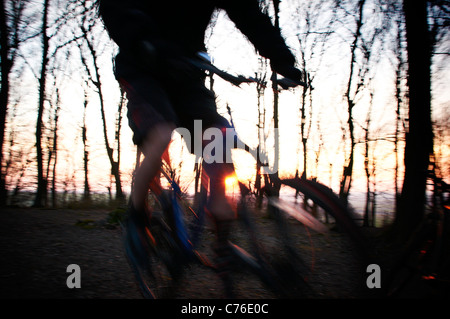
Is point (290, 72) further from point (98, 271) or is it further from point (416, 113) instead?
point (416, 113)

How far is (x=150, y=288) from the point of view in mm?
2205

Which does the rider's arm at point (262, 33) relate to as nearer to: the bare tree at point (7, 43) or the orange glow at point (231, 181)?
the orange glow at point (231, 181)

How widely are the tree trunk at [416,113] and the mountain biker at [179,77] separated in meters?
5.54

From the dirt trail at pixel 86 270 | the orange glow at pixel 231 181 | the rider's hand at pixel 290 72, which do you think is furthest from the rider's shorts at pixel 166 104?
the dirt trail at pixel 86 270

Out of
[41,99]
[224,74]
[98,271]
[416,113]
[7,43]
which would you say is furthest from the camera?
[41,99]

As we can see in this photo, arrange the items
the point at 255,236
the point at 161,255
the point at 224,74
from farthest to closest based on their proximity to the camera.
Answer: the point at 161,255 < the point at 255,236 < the point at 224,74

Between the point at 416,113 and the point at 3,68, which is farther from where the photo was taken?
the point at 3,68

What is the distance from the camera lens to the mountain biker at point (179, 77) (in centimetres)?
149

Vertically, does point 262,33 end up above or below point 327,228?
above

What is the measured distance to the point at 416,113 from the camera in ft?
18.8

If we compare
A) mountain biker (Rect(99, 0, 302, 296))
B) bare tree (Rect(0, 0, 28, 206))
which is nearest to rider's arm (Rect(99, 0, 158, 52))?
mountain biker (Rect(99, 0, 302, 296))

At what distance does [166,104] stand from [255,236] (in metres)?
1.03

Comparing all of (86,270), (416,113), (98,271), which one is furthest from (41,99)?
(416,113)

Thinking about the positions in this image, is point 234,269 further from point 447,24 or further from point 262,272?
point 447,24
